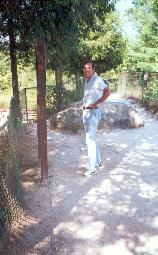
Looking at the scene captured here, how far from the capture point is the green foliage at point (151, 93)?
50.9ft

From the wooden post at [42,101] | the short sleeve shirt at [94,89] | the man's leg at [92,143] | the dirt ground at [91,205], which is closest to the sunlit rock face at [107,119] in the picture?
the dirt ground at [91,205]

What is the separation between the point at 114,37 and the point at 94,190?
61.2ft

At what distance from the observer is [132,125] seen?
38.8 feet

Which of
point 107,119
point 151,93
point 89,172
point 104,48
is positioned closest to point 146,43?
point 104,48

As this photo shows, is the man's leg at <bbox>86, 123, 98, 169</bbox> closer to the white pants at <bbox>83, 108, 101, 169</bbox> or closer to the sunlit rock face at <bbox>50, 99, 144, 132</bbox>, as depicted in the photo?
the white pants at <bbox>83, 108, 101, 169</bbox>

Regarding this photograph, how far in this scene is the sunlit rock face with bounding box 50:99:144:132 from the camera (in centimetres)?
1174

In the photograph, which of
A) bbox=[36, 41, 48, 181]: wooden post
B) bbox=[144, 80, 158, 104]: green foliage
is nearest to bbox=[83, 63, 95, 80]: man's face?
bbox=[36, 41, 48, 181]: wooden post

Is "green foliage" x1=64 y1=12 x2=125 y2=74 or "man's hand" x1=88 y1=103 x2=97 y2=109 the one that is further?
"green foliage" x1=64 y1=12 x2=125 y2=74

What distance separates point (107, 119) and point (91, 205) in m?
6.22

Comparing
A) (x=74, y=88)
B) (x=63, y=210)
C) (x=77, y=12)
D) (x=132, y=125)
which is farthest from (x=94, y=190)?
(x=74, y=88)

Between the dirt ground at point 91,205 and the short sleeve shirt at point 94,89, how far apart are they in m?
1.30

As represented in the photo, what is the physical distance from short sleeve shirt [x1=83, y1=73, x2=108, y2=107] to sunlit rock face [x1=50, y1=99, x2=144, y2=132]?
14.3 feet

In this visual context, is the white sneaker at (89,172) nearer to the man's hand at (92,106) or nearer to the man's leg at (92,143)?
the man's leg at (92,143)

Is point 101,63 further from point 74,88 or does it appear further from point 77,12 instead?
point 77,12
